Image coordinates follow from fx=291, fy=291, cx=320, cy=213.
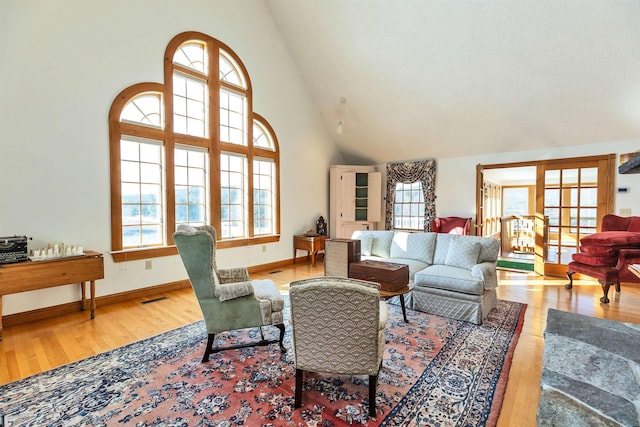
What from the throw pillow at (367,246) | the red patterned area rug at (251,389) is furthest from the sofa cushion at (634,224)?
the throw pillow at (367,246)

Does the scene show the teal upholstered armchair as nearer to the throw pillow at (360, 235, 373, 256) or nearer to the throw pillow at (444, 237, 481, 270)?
the throw pillow at (360, 235, 373, 256)

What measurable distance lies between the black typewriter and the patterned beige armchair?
2979mm

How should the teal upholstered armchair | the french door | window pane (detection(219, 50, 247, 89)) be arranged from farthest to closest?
1. window pane (detection(219, 50, 247, 89))
2. the french door
3. the teal upholstered armchair

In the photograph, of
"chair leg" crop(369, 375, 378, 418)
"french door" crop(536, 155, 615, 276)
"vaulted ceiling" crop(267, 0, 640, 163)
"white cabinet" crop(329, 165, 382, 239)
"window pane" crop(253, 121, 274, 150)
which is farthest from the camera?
"white cabinet" crop(329, 165, 382, 239)

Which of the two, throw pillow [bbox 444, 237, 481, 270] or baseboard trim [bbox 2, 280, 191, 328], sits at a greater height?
throw pillow [bbox 444, 237, 481, 270]

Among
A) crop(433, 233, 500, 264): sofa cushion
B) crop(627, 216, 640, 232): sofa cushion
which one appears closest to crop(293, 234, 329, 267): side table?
crop(433, 233, 500, 264): sofa cushion

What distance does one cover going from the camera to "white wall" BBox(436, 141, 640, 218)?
174 inches

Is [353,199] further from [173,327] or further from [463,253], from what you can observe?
[173,327]

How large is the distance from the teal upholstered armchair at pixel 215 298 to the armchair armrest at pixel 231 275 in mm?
472

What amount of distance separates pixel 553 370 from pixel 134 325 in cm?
349

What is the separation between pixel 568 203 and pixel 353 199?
3955mm

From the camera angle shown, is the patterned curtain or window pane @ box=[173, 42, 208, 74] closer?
window pane @ box=[173, 42, 208, 74]

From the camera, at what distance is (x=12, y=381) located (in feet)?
6.78

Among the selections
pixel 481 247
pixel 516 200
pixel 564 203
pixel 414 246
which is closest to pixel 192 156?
pixel 414 246
